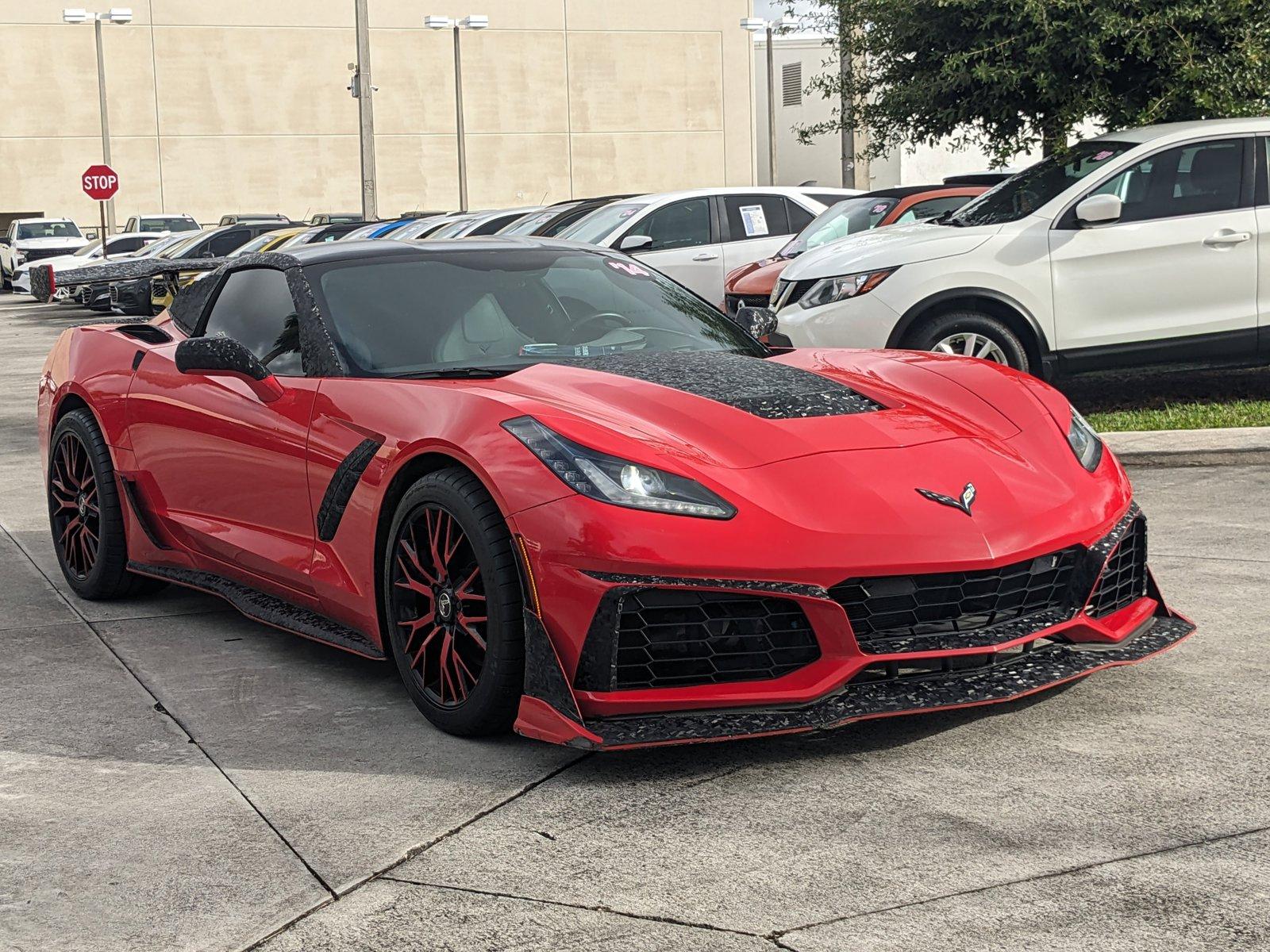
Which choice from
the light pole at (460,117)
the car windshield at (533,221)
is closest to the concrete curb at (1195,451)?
the car windshield at (533,221)

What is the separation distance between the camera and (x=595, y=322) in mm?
5320

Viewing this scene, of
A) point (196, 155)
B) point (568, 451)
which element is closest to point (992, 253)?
point (568, 451)

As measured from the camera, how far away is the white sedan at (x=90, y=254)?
1280 inches

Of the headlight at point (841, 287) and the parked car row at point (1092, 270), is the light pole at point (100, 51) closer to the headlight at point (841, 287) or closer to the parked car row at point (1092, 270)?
the headlight at point (841, 287)

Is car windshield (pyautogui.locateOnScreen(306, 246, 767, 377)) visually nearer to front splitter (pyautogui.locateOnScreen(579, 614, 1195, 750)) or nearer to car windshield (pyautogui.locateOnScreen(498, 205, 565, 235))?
front splitter (pyautogui.locateOnScreen(579, 614, 1195, 750))

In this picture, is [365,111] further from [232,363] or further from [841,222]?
[232,363]

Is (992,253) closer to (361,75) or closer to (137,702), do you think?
(137,702)

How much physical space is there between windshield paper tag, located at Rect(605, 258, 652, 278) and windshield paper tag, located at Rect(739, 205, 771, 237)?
10245 mm

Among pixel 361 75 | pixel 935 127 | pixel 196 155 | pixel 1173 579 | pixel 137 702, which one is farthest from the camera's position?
pixel 196 155

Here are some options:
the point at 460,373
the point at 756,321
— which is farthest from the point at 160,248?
the point at 460,373

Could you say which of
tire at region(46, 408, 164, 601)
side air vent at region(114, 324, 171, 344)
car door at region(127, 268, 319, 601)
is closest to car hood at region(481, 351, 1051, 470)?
car door at region(127, 268, 319, 601)

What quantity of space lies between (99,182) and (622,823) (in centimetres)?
3929

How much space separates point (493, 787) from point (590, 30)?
55.2 m

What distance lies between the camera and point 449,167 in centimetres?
5591
